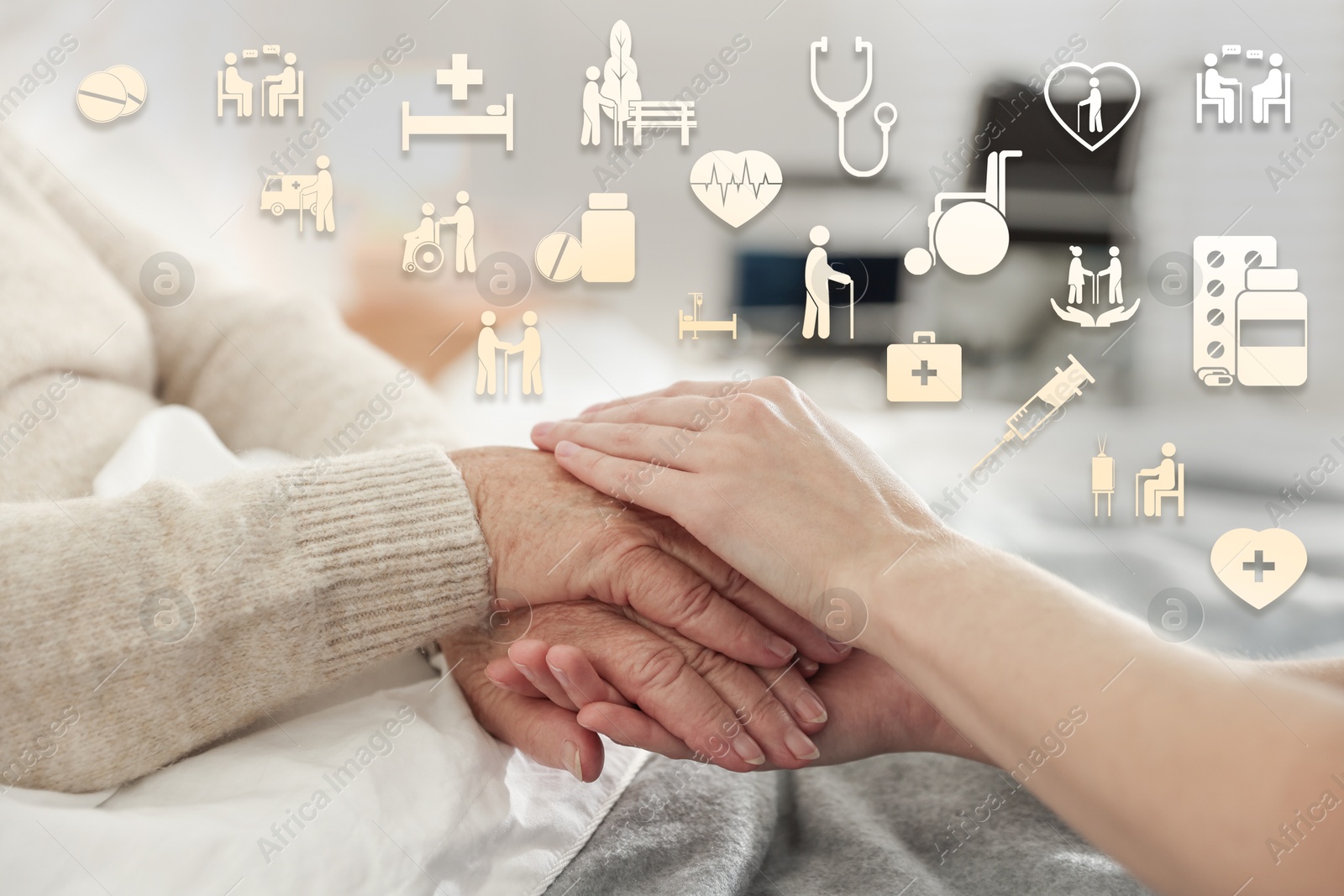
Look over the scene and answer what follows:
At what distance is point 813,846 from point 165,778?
20.6 inches

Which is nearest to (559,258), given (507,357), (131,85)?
(507,357)

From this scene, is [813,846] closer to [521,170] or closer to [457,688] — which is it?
[457,688]

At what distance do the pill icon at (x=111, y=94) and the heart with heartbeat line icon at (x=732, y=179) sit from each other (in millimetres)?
1235

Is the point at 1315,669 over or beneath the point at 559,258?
beneath

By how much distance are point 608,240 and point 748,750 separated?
1.31 meters
